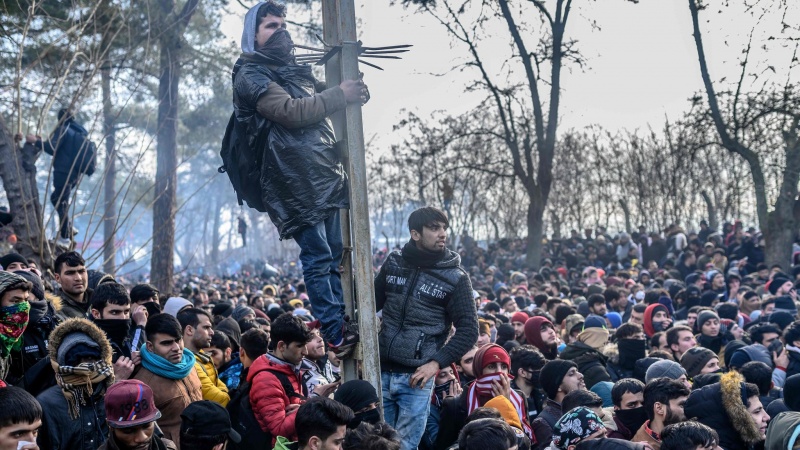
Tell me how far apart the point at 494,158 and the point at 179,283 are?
13.7 m

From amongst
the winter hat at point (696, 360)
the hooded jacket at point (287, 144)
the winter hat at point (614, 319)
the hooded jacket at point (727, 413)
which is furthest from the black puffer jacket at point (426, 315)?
the winter hat at point (614, 319)

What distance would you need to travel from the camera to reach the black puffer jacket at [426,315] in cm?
519

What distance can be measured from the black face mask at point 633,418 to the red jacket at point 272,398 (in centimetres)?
227

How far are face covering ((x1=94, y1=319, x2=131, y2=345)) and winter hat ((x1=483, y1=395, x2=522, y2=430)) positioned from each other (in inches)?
97.1

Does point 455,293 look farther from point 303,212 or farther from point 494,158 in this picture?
point 494,158

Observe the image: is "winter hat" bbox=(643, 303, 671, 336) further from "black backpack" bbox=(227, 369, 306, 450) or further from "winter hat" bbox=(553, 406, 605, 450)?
"black backpack" bbox=(227, 369, 306, 450)

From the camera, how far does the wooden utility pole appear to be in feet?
15.8

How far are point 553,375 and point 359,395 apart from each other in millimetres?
2464

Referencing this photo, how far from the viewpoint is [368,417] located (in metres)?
4.82

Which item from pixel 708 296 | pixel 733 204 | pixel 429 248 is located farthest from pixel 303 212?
pixel 733 204

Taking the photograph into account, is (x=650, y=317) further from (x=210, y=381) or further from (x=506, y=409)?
(x=210, y=381)

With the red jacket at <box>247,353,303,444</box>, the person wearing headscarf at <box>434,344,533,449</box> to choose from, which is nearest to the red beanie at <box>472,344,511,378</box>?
the person wearing headscarf at <box>434,344,533,449</box>

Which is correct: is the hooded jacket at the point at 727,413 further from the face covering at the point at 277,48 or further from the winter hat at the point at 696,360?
the face covering at the point at 277,48

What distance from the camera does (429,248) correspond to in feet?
17.1
